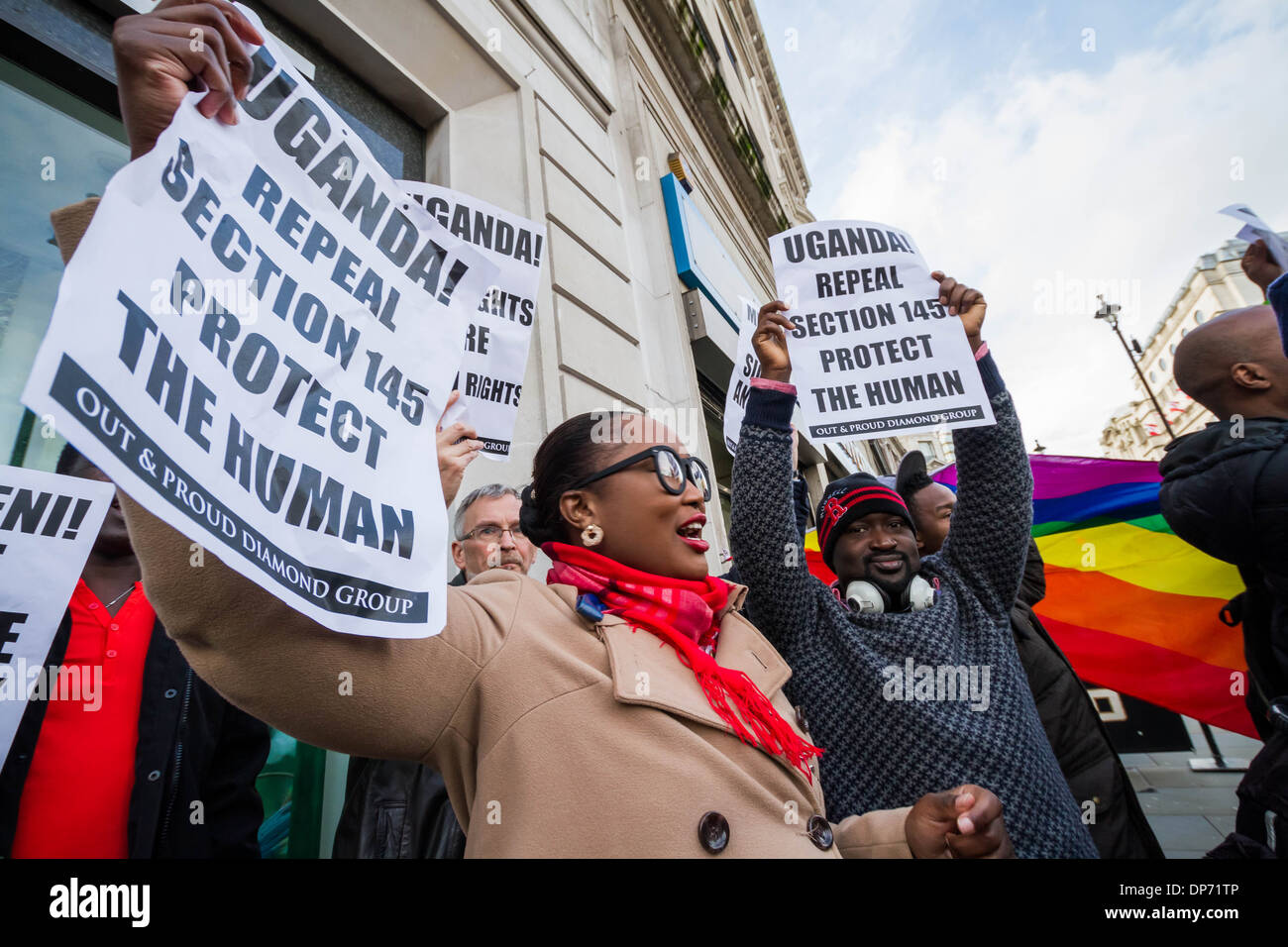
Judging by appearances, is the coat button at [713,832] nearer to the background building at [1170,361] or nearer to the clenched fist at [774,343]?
the clenched fist at [774,343]

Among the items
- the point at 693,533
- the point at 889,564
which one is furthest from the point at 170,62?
the point at 889,564

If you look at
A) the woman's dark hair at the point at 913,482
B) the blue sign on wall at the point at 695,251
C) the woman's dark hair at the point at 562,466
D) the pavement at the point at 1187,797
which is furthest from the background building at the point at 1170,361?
the woman's dark hair at the point at 562,466

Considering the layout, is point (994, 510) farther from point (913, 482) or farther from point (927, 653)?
point (913, 482)

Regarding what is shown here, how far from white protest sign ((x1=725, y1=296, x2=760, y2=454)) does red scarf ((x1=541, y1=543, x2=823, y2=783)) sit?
1.42 m

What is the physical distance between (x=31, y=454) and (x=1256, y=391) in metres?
4.09

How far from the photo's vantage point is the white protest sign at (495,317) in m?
2.41

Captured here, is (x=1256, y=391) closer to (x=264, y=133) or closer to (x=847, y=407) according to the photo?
(x=847, y=407)

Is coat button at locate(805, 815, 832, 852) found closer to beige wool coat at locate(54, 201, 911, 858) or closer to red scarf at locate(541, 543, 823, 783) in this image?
beige wool coat at locate(54, 201, 911, 858)

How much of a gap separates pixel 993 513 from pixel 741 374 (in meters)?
1.27

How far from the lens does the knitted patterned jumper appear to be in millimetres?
1598

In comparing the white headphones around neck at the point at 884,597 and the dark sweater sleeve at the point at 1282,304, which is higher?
the dark sweater sleeve at the point at 1282,304

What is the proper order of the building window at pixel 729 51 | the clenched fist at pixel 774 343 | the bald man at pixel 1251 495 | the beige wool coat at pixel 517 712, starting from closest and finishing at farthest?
the beige wool coat at pixel 517 712
the bald man at pixel 1251 495
the clenched fist at pixel 774 343
the building window at pixel 729 51

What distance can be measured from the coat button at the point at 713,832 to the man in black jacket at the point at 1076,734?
5.64 feet

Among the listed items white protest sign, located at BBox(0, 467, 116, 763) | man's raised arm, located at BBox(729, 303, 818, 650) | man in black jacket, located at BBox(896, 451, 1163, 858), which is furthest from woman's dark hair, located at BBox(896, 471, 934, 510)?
white protest sign, located at BBox(0, 467, 116, 763)
